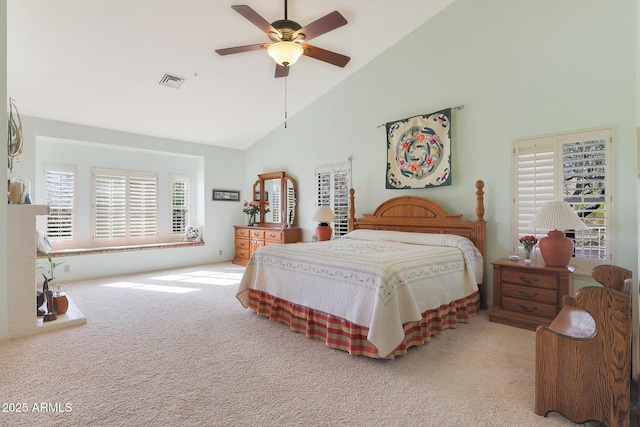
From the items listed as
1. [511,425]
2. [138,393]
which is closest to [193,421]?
[138,393]

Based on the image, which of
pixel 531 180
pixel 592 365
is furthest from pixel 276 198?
pixel 592 365

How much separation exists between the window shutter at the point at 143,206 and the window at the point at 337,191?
11.3 feet

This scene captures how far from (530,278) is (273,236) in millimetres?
4216

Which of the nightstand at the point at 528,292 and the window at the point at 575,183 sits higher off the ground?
the window at the point at 575,183

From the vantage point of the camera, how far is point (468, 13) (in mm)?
4004

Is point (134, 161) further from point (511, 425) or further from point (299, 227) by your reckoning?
point (511, 425)

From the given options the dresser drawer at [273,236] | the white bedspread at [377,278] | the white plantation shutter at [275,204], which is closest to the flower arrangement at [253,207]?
the white plantation shutter at [275,204]

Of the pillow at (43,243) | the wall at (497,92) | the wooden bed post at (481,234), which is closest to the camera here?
the wall at (497,92)

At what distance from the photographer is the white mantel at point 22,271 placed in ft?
9.81

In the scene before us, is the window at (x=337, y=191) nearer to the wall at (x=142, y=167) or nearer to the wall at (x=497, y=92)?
the wall at (x=497, y=92)

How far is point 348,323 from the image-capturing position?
2.65m

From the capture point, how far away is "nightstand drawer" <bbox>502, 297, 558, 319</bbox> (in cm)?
308

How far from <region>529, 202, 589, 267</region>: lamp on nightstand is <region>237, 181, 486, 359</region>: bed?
68cm

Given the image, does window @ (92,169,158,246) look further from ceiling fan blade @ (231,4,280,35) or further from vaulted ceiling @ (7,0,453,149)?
ceiling fan blade @ (231,4,280,35)
